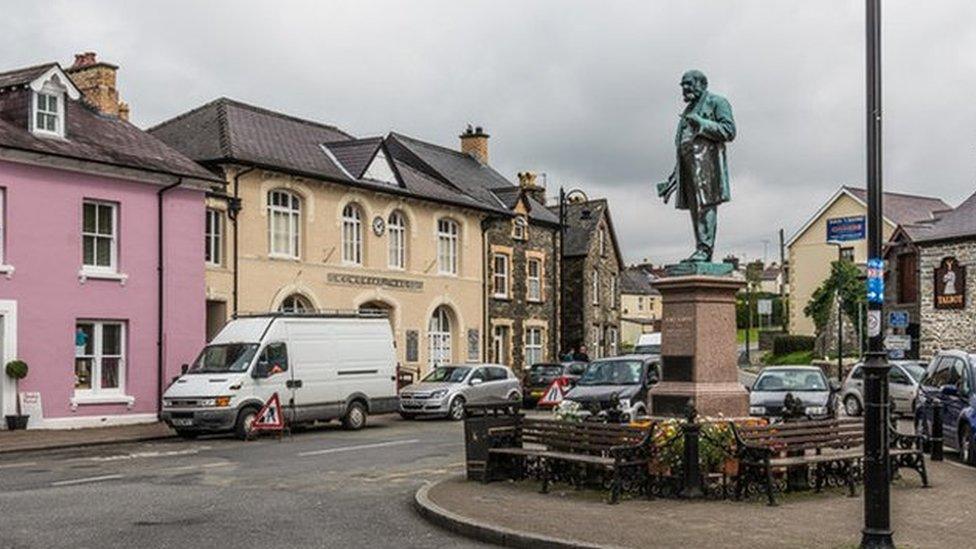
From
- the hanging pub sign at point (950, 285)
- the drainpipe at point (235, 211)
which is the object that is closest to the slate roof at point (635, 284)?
the hanging pub sign at point (950, 285)

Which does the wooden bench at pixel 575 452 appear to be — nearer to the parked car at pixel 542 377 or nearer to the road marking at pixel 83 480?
the road marking at pixel 83 480

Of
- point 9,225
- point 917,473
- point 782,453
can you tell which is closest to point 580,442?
point 782,453

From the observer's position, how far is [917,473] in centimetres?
1556

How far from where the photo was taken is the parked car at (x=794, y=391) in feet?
71.4

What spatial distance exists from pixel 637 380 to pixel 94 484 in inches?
494

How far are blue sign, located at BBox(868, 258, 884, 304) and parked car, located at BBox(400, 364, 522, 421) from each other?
19.3 m

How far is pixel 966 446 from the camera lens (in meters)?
17.3

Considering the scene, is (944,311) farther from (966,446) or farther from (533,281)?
(966,446)

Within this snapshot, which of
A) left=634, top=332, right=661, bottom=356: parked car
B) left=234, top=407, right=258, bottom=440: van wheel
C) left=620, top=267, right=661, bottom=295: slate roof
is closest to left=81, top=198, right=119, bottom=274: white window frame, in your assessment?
left=234, top=407, right=258, bottom=440: van wheel

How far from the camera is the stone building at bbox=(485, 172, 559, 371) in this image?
42.1m

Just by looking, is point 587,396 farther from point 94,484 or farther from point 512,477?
point 94,484

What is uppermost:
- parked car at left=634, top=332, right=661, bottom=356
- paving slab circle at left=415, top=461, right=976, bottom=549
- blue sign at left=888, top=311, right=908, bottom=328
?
blue sign at left=888, top=311, right=908, bottom=328

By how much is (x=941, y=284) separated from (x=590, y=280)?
1434cm

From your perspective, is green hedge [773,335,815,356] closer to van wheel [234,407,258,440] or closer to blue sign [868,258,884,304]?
van wheel [234,407,258,440]
